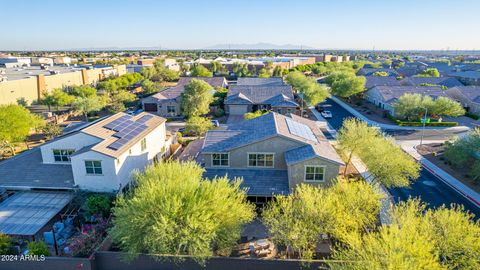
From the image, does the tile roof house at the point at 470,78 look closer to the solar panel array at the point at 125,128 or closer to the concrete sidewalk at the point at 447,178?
the concrete sidewalk at the point at 447,178

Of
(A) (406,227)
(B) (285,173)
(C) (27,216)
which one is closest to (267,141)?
(B) (285,173)

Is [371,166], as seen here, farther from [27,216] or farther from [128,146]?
[27,216]

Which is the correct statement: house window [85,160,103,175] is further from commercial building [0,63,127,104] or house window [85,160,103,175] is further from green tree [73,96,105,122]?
commercial building [0,63,127,104]

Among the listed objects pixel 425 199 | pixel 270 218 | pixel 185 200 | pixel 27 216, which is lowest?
pixel 425 199

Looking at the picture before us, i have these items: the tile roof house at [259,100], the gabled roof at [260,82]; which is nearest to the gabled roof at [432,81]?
the gabled roof at [260,82]

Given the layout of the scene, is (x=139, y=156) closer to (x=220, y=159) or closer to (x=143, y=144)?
(x=143, y=144)

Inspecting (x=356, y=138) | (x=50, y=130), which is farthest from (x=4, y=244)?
(x=356, y=138)
